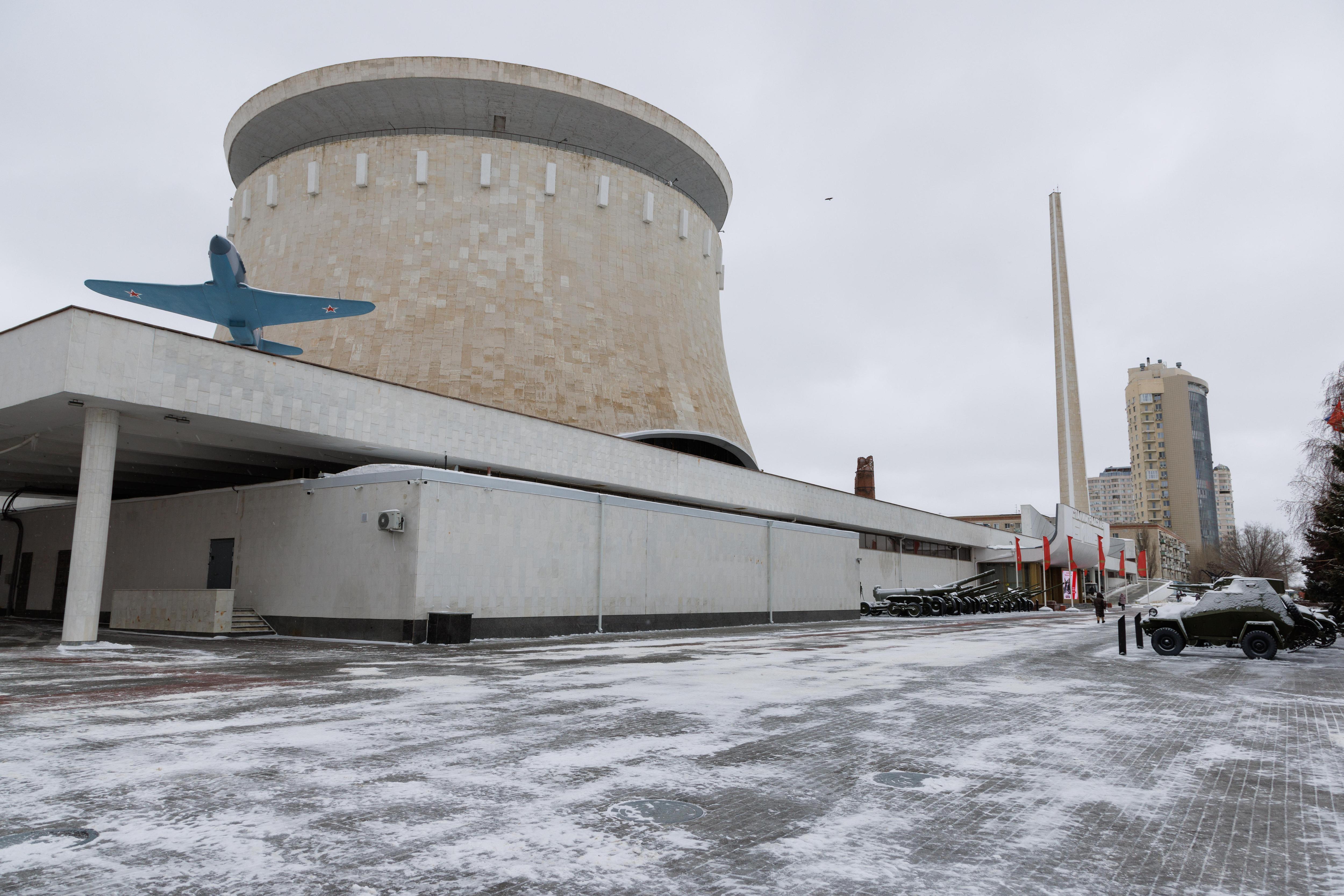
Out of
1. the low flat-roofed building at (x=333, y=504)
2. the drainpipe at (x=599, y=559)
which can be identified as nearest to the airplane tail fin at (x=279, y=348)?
the low flat-roofed building at (x=333, y=504)

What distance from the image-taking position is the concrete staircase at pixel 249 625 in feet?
69.5

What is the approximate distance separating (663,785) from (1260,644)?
15.3 m

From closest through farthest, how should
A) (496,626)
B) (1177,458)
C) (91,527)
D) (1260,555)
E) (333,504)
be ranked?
1. (91,527)
2. (496,626)
3. (333,504)
4. (1260,555)
5. (1177,458)

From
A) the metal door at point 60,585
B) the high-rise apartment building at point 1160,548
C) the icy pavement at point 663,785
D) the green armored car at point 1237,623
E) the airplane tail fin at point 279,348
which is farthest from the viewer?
the high-rise apartment building at point 1160,548

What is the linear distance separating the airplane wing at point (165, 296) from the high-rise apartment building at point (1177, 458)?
15927cm

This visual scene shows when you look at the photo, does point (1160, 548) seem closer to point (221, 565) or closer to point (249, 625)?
point (221, 565)

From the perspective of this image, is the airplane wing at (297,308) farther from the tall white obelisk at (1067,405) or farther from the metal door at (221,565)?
the tall white obelisk at (1067,405)

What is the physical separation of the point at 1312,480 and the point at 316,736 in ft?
122

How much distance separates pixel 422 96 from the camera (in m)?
37.4

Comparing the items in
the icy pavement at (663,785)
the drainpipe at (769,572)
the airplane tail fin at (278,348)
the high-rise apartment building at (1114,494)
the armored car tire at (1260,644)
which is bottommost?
the icy pavement at (663,785)

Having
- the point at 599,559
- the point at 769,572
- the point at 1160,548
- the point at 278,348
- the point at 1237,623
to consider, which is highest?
the point at 278,348

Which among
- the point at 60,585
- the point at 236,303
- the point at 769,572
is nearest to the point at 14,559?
the point at 60,585

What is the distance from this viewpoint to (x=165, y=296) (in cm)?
3048

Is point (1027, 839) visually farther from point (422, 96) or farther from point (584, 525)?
point (422, 96)
